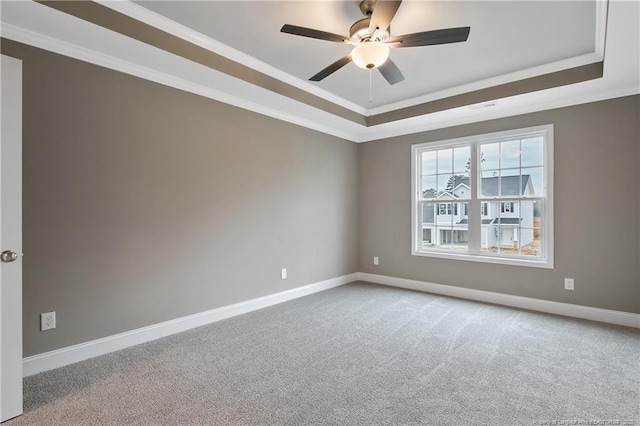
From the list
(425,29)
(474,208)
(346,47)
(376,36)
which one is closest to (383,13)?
(376,36)

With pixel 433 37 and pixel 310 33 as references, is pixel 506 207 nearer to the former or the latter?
pixel 433 37

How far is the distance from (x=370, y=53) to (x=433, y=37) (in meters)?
0.42

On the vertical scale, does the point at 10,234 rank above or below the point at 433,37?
below

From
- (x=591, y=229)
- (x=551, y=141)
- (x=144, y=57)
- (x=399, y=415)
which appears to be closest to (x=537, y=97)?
(x=551, y=141)

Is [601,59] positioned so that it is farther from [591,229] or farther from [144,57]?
[144,57]

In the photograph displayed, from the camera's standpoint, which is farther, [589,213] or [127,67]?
[589,213]

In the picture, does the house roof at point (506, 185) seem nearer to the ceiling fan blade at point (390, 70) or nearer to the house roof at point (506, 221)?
the house roof at point (506, 221)

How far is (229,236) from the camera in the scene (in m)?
3.64

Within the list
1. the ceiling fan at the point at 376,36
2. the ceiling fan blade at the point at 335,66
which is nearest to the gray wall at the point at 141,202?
the ceiling fan blade at the point at 335,66

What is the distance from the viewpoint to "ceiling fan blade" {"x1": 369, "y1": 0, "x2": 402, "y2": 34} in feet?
6.33

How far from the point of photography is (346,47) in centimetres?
301

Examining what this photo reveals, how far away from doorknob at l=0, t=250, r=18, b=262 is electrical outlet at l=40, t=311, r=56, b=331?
0.79 meters

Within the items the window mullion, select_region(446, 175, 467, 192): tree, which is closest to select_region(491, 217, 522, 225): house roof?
the window mullion

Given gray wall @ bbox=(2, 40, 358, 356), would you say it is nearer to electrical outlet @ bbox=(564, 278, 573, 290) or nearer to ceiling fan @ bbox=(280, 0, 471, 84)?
ceiling fan @ bbox=(280, 0, 471, 84)
